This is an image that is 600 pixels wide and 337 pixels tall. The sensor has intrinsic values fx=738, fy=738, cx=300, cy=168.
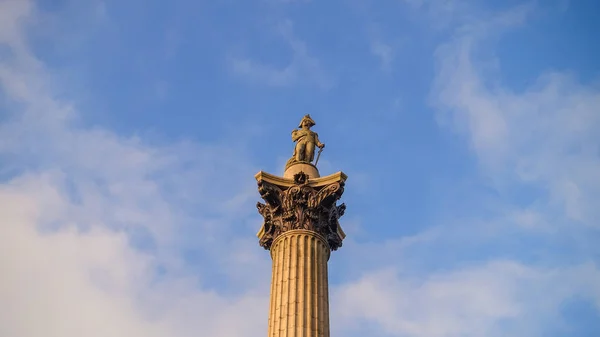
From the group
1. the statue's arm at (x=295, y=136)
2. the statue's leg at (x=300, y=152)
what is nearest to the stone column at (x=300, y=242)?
the statue's leg at (x=300, y=152)

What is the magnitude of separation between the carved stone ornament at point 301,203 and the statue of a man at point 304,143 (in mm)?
1878

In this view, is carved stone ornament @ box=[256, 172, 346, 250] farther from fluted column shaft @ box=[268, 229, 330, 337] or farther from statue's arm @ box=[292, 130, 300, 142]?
statue's arm @ box=[292, 130, 300, 142]

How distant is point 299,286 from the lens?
2652cm

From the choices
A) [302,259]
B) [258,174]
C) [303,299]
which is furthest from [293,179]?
A: [303,299]

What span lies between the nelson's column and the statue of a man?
0.04 metres

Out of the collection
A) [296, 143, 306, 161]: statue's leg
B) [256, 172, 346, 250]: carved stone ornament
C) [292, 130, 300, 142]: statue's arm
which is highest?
[292, 130, 300, 142]: statue's arm

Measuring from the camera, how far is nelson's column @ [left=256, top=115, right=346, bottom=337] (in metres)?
25.8

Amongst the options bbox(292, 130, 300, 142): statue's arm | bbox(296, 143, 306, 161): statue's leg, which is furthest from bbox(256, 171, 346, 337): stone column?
bbox(292, 130, 300, 142): statue's arm

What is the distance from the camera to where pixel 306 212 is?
28.8 m

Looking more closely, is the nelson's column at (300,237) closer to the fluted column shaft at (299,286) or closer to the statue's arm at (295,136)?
the fluted column shaft at (299,286)

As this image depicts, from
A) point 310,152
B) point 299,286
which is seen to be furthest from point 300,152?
point 299,286

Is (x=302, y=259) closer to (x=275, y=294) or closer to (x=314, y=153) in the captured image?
(x=275, y=294)

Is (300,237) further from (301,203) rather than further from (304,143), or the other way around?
(304,143)

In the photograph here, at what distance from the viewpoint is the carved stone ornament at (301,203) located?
94.2 feet
